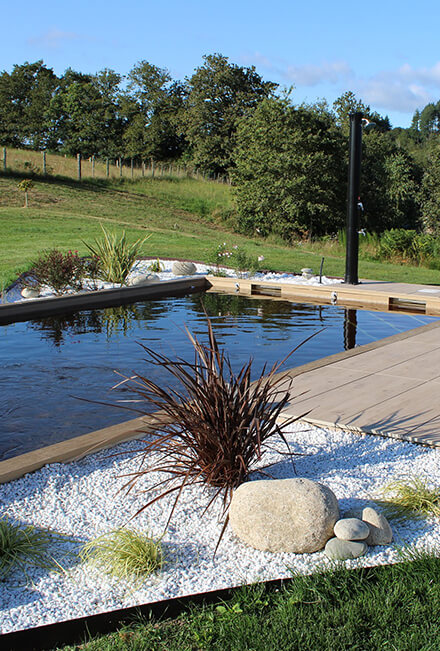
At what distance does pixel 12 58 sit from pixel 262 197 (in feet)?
95.2

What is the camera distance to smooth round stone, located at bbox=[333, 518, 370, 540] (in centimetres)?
244

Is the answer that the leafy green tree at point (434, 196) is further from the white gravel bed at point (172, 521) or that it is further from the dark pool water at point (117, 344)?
the white gravel bed at point (172, 521)

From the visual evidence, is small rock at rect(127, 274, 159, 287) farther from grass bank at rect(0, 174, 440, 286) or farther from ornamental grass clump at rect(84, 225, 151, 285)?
grass bank at rect(0, 174, 440, 286)

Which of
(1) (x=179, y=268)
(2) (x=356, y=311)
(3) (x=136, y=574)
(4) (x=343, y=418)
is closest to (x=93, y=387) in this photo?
(4) (x=343, y=418)

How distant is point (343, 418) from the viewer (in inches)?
153

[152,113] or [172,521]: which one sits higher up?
[152,113]

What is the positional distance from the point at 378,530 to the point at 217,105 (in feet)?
111

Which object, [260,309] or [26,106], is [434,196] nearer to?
[260,309]

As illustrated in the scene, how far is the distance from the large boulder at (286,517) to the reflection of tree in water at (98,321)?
4.63 meters

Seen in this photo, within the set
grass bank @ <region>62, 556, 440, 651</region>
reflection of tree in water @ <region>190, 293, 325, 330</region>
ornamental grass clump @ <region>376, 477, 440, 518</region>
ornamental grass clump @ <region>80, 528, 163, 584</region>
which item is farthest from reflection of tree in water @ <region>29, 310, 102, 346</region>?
grass bank @ <region>62, 556, 440, 651</region>

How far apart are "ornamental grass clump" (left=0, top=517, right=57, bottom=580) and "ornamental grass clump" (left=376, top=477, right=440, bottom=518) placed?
1.48m

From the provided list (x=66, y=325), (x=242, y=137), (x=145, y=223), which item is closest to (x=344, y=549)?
(x=66, y=325)

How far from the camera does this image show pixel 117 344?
6.75 meters

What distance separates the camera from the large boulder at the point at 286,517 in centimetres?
247
